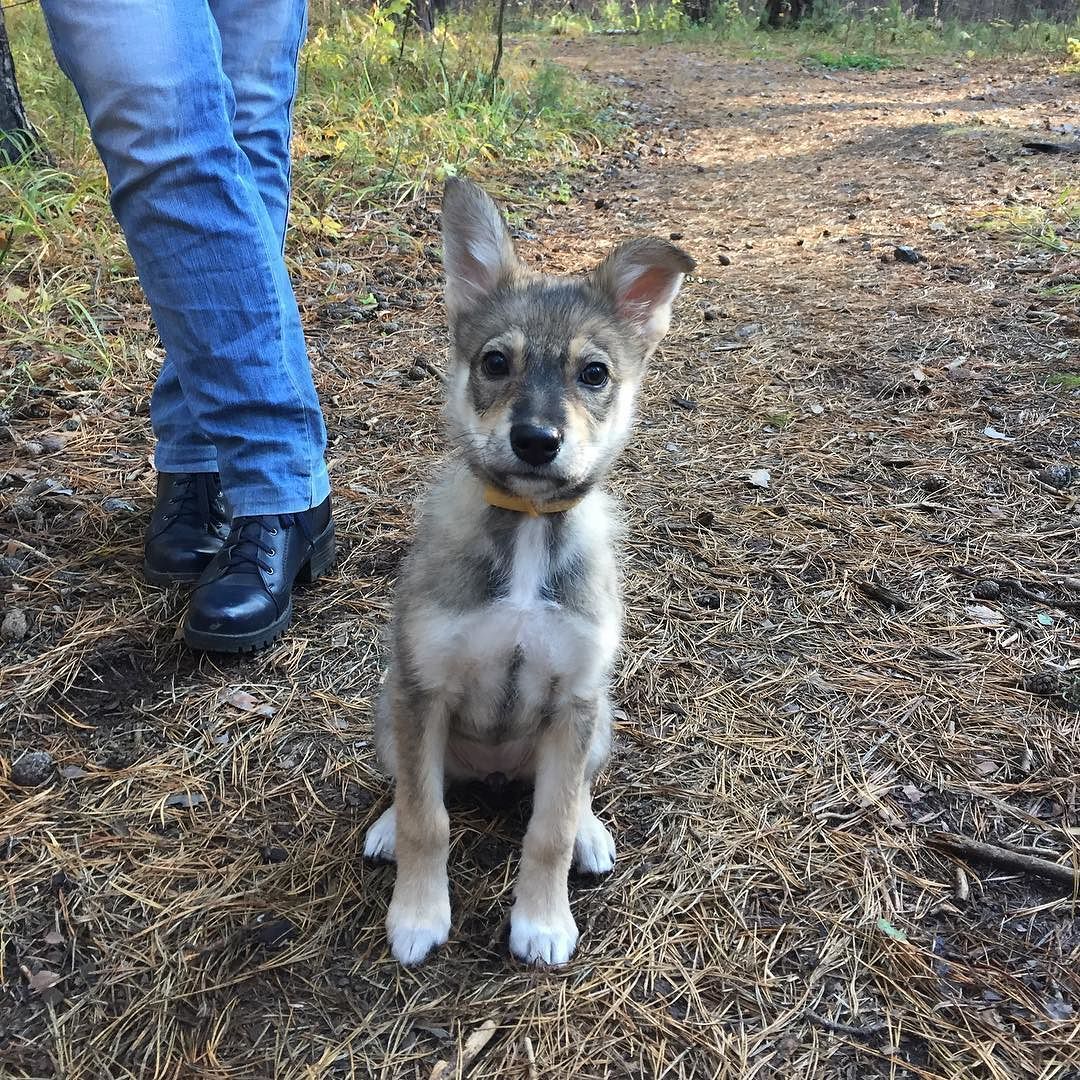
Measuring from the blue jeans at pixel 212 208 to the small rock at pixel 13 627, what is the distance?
726 mm

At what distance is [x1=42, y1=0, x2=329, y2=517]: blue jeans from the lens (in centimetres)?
238

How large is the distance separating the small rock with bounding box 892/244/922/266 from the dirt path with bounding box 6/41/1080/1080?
4.29 feet

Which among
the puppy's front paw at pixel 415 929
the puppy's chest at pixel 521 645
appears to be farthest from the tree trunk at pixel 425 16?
the puppy's front paw at pixel 415 929

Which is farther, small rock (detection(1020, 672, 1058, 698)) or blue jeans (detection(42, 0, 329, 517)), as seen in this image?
small rock (detection(1020, 672, 1058, 698))

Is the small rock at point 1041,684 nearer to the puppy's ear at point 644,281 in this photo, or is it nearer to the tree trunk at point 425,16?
the puppy's ear at point 644,281

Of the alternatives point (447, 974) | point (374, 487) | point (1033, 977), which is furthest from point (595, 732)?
point (374, 487)

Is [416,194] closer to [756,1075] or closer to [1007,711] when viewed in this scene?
[1007,711]

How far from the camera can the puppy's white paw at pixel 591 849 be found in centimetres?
225

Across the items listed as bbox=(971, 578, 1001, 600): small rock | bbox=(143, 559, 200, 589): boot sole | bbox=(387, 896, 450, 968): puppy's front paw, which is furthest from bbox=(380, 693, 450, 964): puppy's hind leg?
bbox=(971, 578, 1001, 600): small rock

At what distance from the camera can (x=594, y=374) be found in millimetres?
2299

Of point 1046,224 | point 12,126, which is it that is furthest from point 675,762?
point 1046,224

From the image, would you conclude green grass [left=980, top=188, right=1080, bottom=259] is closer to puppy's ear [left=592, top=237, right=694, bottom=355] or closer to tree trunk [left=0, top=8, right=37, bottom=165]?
puppy's ear [left=592, top=237, right=694, bottom=355]

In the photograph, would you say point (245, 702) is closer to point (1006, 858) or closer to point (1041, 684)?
point (1006, 858)

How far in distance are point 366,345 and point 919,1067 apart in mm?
4211
